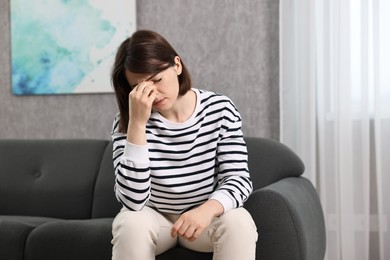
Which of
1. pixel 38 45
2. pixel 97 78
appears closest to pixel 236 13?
pixel 97 78

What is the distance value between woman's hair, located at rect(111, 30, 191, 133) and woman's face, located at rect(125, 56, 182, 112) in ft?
0.05

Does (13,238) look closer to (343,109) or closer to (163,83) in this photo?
(163,83)

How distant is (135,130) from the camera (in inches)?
62.4

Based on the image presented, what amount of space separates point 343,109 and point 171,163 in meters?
1.19

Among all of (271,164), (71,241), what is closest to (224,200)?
(71,241)

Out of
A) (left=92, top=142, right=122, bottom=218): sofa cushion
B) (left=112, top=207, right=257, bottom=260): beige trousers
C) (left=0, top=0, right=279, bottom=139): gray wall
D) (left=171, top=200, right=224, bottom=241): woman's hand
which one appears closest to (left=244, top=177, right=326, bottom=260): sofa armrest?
(left=112, top=207, right=257, bottom=260): beige trousers

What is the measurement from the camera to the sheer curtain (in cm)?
259

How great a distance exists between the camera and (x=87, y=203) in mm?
2590

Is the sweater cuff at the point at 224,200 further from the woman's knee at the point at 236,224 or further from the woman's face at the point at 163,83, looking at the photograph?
the woman's face at the point at 163,83

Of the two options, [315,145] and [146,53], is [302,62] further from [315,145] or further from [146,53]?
[146,53]

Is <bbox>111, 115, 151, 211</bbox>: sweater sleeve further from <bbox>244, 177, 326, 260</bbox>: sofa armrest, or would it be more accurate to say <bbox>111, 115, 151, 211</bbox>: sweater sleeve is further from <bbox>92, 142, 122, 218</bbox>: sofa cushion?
<bbox>92, 142, 122, 218</bbox>: sofa cushion

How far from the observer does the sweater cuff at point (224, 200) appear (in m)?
1.57

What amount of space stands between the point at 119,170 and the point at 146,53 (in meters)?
0.34

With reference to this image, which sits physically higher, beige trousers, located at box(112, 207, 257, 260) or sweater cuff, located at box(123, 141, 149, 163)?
sweater cuff, located at box(123, 141, 149, 163)
